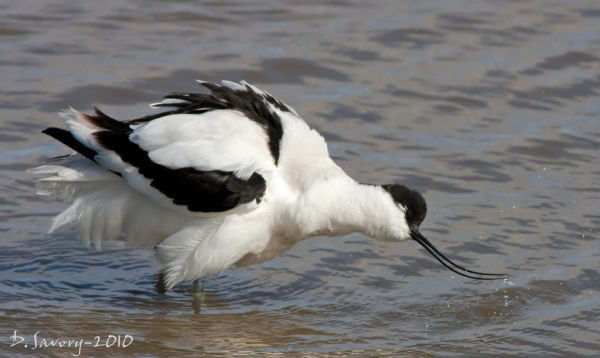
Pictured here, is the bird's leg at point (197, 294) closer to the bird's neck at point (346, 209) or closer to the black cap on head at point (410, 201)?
the bird's neck at point (346, 209)

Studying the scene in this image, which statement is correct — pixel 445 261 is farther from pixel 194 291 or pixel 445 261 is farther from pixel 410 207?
pixel 194 291

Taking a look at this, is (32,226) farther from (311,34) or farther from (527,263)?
(311,34)

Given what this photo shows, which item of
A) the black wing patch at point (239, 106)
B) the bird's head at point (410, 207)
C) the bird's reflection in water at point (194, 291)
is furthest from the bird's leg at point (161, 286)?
the bird's head at point (410, 207)

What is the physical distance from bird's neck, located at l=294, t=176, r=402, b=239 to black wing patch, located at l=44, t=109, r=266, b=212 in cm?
34

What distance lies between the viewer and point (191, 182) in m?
6.42

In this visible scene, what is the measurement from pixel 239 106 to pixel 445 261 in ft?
6.01

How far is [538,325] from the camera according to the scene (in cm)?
654

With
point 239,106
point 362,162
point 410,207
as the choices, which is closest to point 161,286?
point 239,106

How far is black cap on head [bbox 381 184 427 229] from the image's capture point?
662 cm

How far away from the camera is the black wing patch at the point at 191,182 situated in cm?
636

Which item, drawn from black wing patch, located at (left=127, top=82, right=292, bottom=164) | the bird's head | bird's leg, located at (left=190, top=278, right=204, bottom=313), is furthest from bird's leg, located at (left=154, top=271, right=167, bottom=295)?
the bird's head

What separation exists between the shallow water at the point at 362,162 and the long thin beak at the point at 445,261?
0.23ft

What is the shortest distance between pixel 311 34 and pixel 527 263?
5.15 metres

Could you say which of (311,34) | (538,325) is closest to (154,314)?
(538,325)
